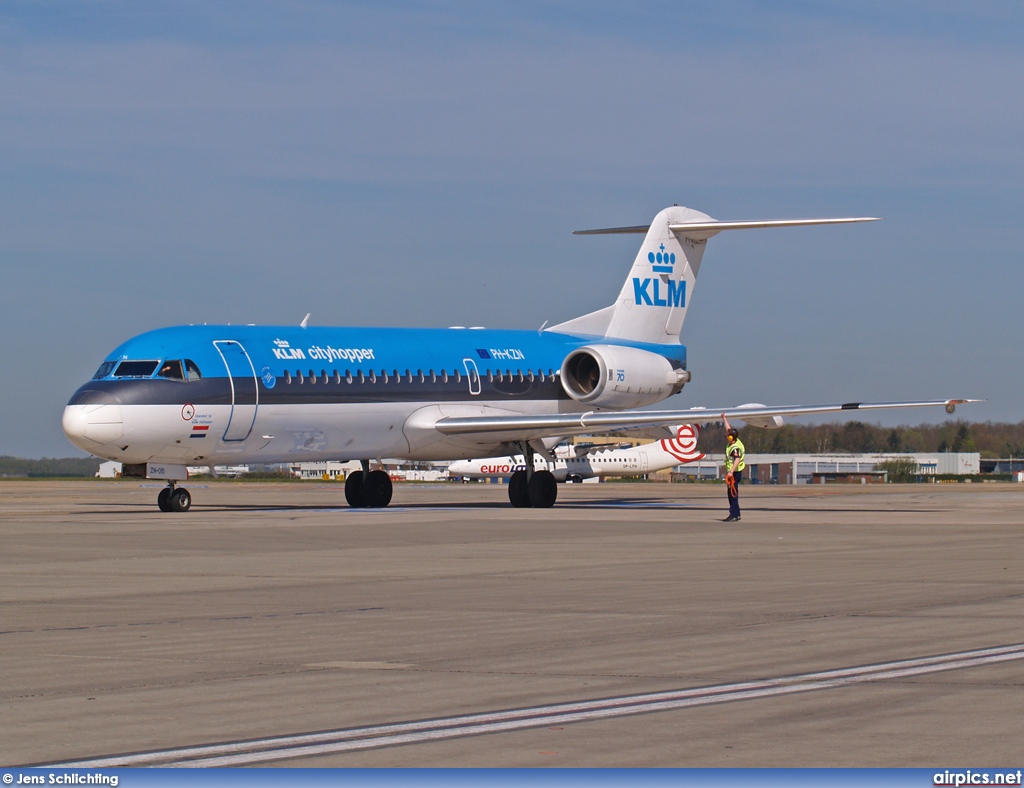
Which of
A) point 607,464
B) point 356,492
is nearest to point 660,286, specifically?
point 356,492

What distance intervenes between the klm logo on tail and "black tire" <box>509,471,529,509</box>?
6.97 meters

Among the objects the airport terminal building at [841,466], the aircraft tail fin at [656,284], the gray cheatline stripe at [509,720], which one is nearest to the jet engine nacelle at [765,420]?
the aircraft tail fin at [656,284]

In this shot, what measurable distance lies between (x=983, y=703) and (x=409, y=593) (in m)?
7.53

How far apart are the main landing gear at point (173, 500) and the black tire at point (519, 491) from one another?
28.5 feet

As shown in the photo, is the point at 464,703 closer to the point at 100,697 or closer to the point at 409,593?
the point at 100,697

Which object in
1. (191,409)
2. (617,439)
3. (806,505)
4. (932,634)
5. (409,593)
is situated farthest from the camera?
(617,439)

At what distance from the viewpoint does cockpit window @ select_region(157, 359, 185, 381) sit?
100 ft

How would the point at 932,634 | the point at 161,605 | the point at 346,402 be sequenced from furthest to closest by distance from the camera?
1. the point at 346,402
2. the point at 161,605
3. the point at 932,634

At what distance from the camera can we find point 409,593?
48.0ft

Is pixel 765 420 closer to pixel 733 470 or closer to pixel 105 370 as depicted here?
pixel 733 470

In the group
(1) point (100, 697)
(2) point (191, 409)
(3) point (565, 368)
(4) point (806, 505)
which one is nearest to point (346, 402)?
(2) point (191, 409)

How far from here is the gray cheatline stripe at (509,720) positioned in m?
6.81

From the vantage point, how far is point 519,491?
37062 millimetres

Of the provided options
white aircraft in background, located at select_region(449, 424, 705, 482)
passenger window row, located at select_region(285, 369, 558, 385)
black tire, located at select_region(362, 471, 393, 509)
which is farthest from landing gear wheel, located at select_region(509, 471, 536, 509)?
white aircraft in background, located at select_region(449, 424, 705, 482)
